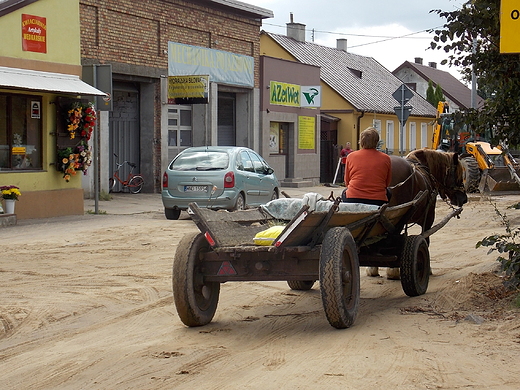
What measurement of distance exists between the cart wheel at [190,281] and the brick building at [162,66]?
49.3 ft

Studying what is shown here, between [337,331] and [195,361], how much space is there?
142 cm

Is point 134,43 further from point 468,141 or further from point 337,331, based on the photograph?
point 337,331

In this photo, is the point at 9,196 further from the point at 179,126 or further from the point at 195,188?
the point at 179,126

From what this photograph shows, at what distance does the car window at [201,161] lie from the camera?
1725 cm

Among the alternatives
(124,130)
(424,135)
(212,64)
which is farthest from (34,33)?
(424,135)

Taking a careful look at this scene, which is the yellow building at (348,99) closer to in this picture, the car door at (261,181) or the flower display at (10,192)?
the car door at (261,181)

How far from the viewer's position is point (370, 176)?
8.65 m

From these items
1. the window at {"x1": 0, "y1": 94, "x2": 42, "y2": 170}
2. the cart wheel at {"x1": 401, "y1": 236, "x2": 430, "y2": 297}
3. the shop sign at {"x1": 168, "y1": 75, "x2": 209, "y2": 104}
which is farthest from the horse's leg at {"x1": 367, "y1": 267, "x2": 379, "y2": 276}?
the shop sign at {"x1": 168, "y1": 75, "x2": 209, "y2": 104}

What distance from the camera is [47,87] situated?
54.6 feet

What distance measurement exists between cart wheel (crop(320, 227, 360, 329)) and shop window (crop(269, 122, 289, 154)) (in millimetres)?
24576

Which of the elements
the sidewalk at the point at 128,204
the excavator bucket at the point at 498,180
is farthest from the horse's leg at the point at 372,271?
the excavator bucket at the point at 498,180

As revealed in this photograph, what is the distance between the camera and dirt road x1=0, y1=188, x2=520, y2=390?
5621mm

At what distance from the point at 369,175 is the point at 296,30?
37.9 m

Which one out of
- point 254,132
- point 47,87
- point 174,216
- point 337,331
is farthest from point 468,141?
point 337,331
